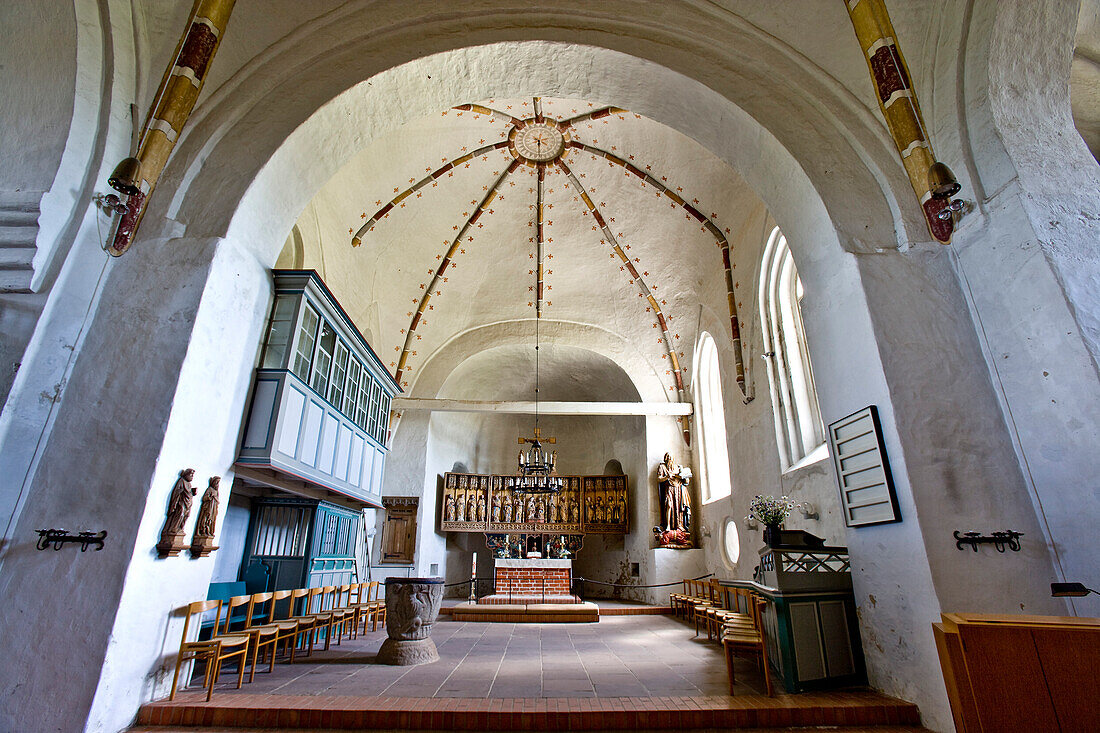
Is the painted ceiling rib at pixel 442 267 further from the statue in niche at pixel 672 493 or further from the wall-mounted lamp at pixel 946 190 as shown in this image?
the wall-mounted lamp at pixel 946 190

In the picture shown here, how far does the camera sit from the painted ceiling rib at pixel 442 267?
1182cm

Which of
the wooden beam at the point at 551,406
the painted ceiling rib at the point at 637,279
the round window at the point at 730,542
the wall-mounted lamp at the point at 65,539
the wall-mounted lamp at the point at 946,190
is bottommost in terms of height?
the wall-mounted lamp at the point at 65,539

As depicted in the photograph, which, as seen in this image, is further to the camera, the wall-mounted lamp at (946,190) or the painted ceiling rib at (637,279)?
the painted ceiling rib at (637,279)

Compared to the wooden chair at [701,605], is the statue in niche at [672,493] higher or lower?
higher

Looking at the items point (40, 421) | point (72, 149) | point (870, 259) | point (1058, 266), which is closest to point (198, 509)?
point (40, 421)

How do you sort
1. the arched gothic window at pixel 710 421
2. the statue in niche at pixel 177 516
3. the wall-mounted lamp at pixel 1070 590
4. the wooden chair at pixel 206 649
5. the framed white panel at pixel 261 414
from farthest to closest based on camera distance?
the arched gothic window at pixel 710 421, the framed white panel at pixel 261 414, the statue in niche at pixel 177 516, the wooden chair at pixel 206 649, the wall-mounted lamp at pixel 1070 590

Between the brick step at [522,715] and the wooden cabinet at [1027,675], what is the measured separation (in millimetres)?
1713

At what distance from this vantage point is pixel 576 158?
11391mm

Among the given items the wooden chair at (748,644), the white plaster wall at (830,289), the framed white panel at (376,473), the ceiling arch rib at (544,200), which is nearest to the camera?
the white plaster wall at (830,289)

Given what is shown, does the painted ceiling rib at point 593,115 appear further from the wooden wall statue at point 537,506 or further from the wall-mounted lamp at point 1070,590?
the wall-mounted lamp at point 1070,590

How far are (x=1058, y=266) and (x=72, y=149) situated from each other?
872 centimetres

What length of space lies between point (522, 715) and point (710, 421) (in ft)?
31.7

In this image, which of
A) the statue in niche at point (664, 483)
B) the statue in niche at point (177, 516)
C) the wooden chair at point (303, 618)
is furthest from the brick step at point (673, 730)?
the statue in niche at point (664, 483)

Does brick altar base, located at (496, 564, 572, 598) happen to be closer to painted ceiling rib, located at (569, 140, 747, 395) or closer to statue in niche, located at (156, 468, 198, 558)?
painted ceiling rib, located at (569, 140, 747, 395)
